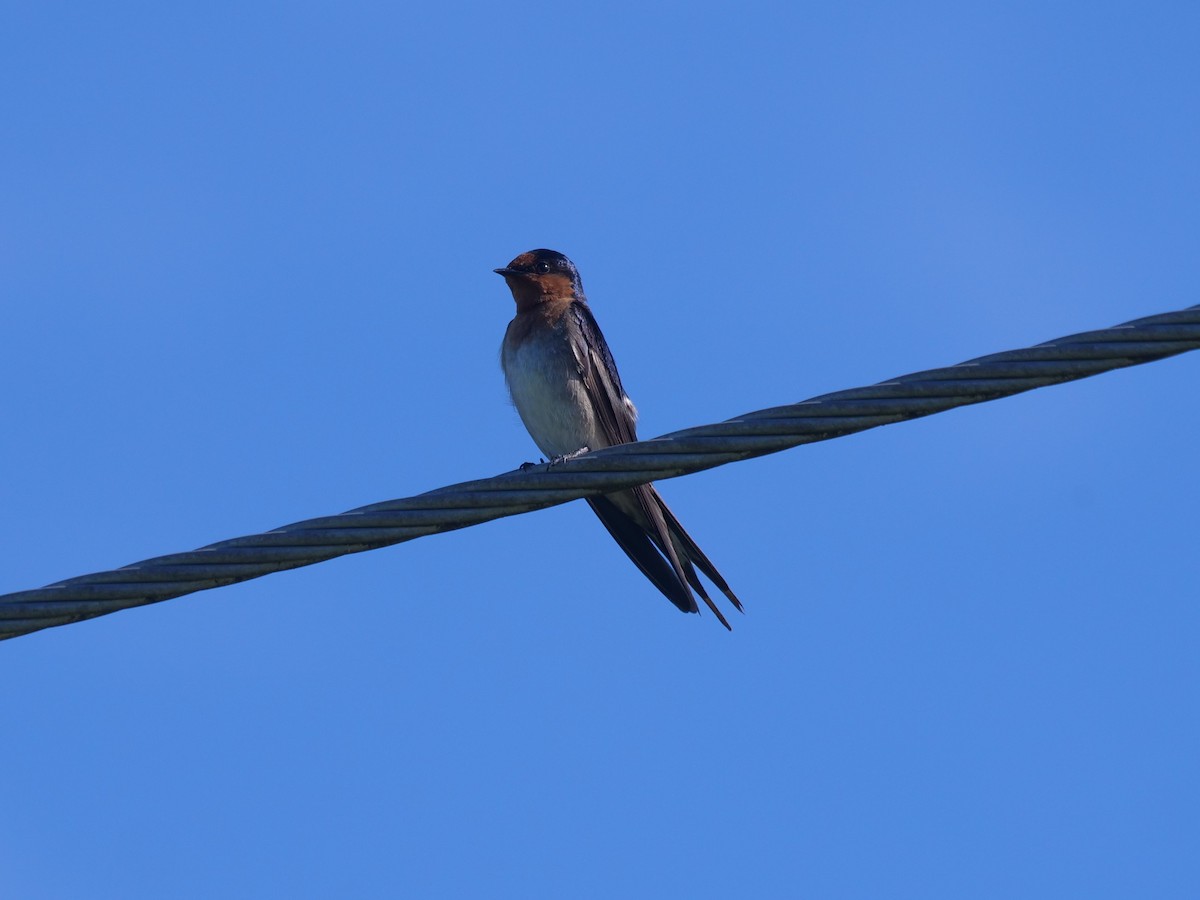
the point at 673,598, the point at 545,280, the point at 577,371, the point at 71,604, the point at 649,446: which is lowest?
the point at 71,604

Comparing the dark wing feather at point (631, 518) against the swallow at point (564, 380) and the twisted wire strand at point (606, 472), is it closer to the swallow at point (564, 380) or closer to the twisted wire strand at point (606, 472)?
the swallow at point (564, 380)

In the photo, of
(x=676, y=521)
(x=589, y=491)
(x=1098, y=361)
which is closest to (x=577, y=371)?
(x=676, y=521)

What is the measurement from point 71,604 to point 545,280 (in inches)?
207

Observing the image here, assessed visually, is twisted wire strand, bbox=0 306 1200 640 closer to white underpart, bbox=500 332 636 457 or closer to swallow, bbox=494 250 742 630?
swallow, bbox=494 250 742 630

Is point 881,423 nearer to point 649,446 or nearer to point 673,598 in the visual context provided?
point 649,446

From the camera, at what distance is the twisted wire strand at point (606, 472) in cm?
371

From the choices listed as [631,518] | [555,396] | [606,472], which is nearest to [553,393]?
[555,396]

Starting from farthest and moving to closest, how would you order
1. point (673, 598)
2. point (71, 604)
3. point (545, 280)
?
point (545, 280), point (673, 598), point (71, 604)

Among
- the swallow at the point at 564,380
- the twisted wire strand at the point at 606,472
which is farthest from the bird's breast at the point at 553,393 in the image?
the twisted wire strand at the point at 606,472

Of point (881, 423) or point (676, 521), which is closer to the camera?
point (881, 423)

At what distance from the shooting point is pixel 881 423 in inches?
154

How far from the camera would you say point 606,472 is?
4172mm

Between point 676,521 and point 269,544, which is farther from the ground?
point 676,521

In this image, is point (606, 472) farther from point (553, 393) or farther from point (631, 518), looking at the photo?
point (553, 393)
